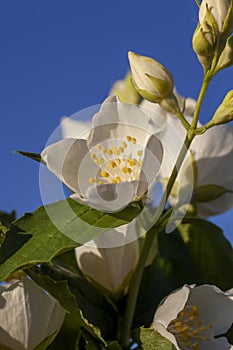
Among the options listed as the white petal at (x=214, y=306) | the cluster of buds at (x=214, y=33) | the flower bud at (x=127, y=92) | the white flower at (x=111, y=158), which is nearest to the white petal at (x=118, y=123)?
the white flower at (x=111, y=158)

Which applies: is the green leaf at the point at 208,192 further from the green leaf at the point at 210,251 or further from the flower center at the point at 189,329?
the flower center at the point at 189,329

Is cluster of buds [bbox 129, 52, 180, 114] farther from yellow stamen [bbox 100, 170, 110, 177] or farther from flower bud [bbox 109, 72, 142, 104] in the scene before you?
flower bud [bbox 109, 72, 142, 104]

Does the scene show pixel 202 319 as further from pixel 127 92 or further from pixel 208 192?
pixel 127 92

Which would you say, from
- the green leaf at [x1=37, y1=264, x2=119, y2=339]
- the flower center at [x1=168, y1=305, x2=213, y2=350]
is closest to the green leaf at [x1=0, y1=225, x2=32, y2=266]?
the green leaf at [x1=37, y1=264, x2=119, y2=339]

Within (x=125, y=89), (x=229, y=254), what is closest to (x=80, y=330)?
(x=229, y=254)

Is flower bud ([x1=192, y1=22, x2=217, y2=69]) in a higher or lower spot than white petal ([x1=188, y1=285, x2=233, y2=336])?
higher

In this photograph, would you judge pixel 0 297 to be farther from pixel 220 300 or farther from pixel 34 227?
pixel 220 300
